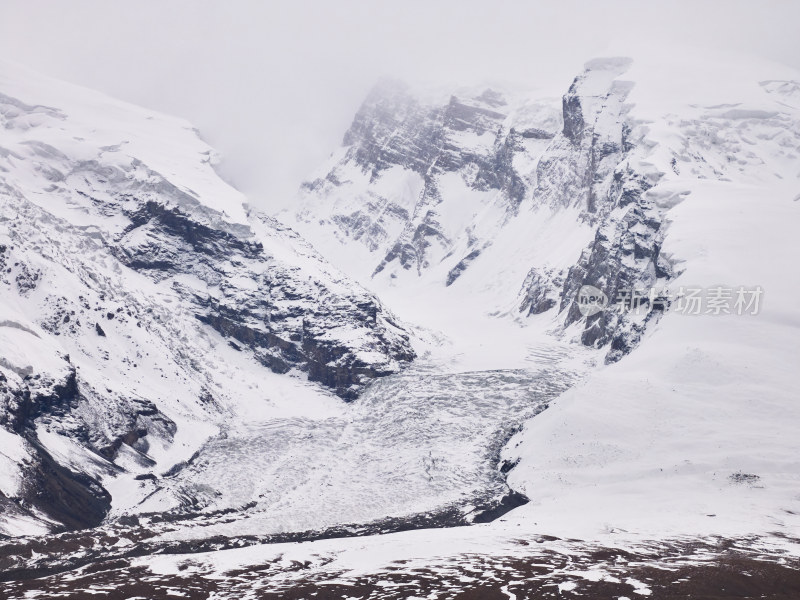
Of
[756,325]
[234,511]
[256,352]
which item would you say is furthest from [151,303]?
[756,325]

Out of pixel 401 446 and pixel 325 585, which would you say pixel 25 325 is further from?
pixel 325 585

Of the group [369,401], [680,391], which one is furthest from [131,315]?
[680,391]

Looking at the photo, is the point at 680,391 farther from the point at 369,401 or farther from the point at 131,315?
the point at 131,315

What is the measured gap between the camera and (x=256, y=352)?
15462cm

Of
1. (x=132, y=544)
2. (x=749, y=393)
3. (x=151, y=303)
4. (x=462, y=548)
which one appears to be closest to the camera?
(x=462, y=548)

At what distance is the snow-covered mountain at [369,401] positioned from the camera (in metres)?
64.9

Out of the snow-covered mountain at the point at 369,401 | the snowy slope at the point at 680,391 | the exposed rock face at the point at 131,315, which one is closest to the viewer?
the snow-covered mountain at the point at 369,401

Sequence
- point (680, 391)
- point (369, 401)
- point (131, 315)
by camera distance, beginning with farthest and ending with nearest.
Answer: point (369, 401) → point (131, 315) → point (680, 391)

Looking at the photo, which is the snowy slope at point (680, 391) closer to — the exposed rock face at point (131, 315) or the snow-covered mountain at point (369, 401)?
the snow-covered mountain at point (369, 401)

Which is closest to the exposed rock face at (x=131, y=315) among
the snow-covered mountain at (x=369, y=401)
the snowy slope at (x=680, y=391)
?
the snow-covered mountain at (x=369, y=401)

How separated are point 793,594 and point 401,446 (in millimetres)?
62238

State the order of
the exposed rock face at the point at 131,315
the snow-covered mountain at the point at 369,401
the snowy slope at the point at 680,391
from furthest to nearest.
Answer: the exposed rock face at the point at 131,315 < the snowy slope at the point at 680,391 < the snow-covered mountain at the point at 369,401

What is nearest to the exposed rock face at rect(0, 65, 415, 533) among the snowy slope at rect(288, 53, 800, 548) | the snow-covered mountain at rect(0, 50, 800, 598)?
the snow-covered mountain at rect(0, 50, 800, 598)

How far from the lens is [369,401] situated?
133750 millimetres
